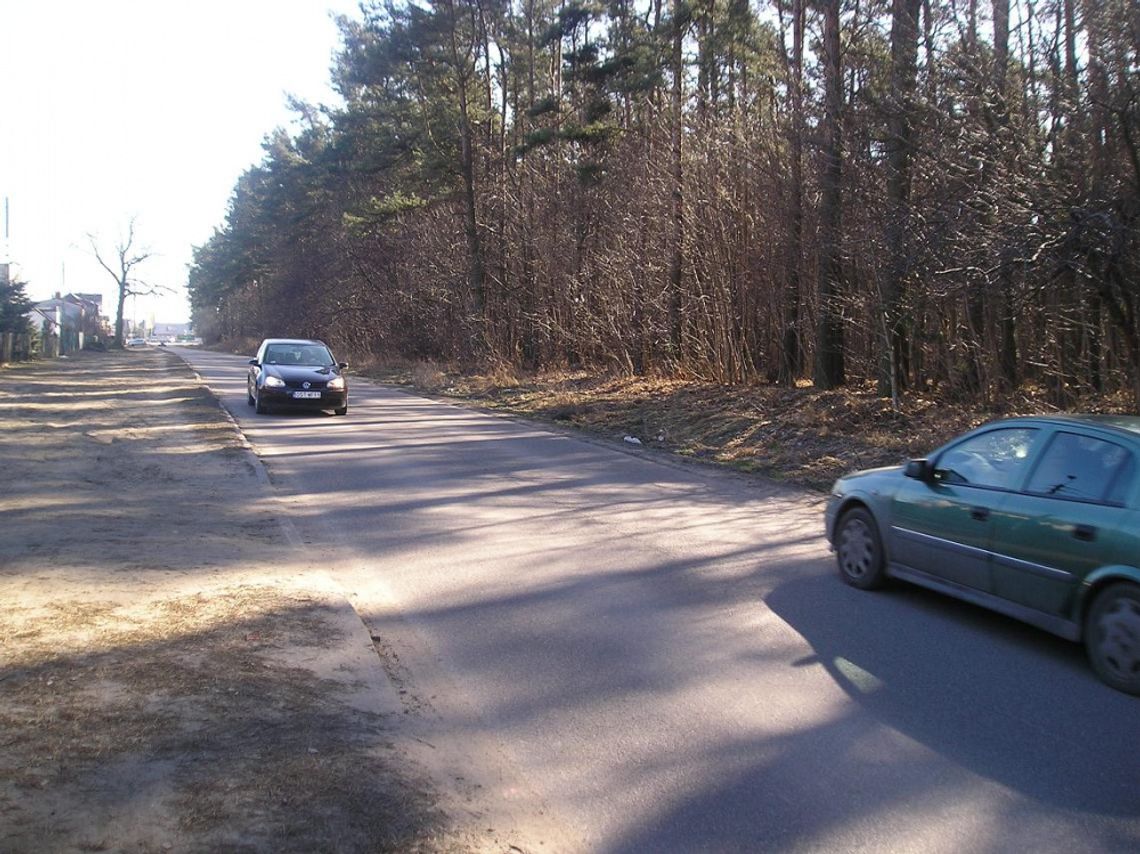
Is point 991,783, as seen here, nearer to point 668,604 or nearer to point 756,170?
point 668,604

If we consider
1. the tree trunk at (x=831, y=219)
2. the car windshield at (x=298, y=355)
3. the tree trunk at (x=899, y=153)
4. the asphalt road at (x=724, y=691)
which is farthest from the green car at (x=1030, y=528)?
the car windshield at (x=298, y=355)

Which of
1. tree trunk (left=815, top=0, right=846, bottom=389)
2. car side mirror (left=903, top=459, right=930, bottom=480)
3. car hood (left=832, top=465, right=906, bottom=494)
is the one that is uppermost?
tree trunk (left=815, top=0, right=846, bottom=389)

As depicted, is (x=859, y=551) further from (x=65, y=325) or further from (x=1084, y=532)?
(x=65, y=325)

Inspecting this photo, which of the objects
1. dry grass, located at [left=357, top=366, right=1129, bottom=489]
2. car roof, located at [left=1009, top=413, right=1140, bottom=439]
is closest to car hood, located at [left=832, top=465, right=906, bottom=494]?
car roof, located at [left=1009, top=413, right=1140, bottom=439]

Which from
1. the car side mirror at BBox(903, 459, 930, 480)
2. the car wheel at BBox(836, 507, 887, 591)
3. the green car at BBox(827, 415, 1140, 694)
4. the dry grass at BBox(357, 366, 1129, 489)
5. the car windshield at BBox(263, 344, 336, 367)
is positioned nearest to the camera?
the green car at BBox(827, 415, 1140, 694)

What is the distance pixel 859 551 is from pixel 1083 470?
195cm

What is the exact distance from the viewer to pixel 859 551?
7.37 meters

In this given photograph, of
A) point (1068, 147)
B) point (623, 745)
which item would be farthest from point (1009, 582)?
point (1068, 147)

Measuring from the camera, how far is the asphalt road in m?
3.87

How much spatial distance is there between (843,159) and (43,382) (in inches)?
1021

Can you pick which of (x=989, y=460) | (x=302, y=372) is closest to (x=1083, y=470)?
(x=989, y=460)

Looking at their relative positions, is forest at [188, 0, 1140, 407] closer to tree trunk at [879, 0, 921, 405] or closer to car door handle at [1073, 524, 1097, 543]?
tree trunk at [879, 0, 921, 405]

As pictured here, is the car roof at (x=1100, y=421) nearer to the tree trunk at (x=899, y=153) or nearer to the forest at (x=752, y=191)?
the forest at (x=752, y=191)

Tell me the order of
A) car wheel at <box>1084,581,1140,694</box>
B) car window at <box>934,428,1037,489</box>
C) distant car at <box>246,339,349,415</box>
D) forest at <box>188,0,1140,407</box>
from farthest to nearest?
distant car at <box>246,339,349,415</box>
forest at <box>188,0,1140,407</box>
car window at <box>934,428,1037,489</box>
car wheel at <box>1084,581,1140,694</box>
